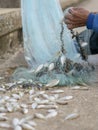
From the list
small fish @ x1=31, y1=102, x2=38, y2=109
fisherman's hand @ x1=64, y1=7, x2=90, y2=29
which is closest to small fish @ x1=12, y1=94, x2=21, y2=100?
small fish @ x1=31, y1=102, x2=38, y2=109

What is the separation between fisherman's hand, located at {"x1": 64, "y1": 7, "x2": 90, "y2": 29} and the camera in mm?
5266

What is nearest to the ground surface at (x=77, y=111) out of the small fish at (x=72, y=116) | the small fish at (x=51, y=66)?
the small fish at (x=72, y=116)

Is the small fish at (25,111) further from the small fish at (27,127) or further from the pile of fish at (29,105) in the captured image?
the small fish at (27,127)

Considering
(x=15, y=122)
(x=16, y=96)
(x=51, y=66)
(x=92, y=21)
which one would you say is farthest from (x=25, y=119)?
(x=92, y=21)

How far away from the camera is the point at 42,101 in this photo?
177 inches

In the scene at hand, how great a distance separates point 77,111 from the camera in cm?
424

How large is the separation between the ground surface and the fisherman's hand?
780mm

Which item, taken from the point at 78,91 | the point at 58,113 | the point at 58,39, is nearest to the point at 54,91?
the point at 78,91

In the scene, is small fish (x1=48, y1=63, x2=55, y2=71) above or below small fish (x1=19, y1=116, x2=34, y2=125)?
below

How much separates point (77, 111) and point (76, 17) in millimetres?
1441

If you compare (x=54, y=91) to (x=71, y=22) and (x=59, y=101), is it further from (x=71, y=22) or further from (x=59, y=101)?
(x=71, y=22)

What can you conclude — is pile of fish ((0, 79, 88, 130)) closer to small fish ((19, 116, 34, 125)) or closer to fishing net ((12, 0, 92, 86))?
small fish ((19, 116, 34, 125))

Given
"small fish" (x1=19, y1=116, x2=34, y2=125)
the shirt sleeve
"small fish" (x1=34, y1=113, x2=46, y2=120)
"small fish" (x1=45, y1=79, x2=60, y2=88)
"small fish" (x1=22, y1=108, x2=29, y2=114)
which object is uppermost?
the shirt sleeve

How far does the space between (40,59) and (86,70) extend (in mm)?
648
